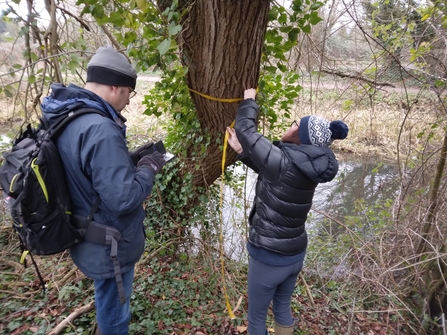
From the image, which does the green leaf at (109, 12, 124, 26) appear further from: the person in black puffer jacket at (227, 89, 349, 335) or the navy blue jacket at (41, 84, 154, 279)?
the person in black puffer jacket at (227, 89, 349, 335)

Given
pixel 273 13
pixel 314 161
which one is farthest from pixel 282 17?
pixel 314 161


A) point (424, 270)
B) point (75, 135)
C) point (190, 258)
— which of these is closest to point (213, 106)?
point (75, 135)

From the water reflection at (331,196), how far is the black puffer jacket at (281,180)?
967 millimetres

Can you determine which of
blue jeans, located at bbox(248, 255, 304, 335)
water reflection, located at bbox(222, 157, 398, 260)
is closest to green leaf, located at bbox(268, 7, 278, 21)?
water reflection, located at bbox(222, 157, 398, 260)

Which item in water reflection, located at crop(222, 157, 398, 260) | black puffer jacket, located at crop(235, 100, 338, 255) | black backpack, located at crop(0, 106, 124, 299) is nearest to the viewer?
black backpack, located at crop(0, 106, 124, 299)

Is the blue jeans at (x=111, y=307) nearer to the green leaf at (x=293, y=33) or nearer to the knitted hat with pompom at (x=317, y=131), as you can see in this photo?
the knitted hat with pompom at (x=317, y=131)

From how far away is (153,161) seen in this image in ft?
6.25

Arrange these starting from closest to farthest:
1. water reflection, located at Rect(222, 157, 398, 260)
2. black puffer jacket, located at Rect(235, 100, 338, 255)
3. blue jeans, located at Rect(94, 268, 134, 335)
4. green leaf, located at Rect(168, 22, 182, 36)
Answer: green leaf, located at Rect(168, 22, 182, 36) < black puffer jacket, located at Rect(235, 100, 338, 255) < blue jeans, located at Rect(94, 268, 134, 335) < water reflection, located at Rect(222, 157, 398, 260)

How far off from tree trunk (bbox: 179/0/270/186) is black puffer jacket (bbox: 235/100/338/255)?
1.10 feet

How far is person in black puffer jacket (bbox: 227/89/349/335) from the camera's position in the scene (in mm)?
1714

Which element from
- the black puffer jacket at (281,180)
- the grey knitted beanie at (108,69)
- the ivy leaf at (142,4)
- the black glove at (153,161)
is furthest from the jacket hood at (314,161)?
the ivy leaf at (142,4)

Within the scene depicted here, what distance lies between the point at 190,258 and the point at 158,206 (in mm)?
693

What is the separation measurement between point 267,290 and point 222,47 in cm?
167

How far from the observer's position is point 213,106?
2.34 meters
